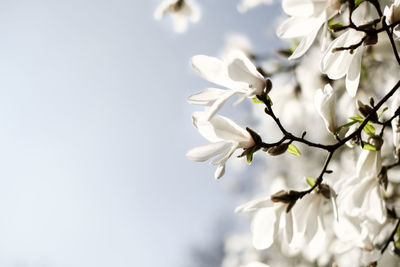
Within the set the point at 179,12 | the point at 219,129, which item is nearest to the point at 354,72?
the point at 219,129

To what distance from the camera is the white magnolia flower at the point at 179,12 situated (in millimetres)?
1283

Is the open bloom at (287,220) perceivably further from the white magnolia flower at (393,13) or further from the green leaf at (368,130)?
the white magnolia flower at (393,13)

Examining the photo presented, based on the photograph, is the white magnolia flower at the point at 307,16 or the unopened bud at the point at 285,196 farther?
the unopened bud at the point at 285,196

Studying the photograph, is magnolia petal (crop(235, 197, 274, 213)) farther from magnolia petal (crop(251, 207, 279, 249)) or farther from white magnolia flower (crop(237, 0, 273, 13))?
white magnolia flower (crop(237, 0, 273, 13))

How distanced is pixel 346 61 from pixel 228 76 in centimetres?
20

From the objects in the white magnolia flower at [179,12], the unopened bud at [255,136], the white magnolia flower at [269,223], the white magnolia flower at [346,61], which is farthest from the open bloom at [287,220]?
the white magnolia flower at [179,12]

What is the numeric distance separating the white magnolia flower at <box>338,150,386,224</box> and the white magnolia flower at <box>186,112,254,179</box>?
0.71ft

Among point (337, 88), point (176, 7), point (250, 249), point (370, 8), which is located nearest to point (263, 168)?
point (250, 249)

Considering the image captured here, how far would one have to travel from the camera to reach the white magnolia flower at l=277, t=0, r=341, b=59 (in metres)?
0.60

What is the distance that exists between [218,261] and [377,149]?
341 inches

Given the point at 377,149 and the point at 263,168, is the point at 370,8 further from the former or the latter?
the point at 263,168

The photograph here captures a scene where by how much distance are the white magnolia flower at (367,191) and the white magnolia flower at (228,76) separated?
23 cm

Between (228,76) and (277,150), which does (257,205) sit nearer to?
(277,150)

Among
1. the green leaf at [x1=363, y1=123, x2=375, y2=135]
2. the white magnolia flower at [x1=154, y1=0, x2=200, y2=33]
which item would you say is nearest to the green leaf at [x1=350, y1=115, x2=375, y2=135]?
the green leaf at [x1=363, y1=123, x2=375, y2=135]
